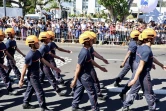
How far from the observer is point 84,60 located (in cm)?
547

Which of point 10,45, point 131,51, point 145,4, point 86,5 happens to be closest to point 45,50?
point 10,45

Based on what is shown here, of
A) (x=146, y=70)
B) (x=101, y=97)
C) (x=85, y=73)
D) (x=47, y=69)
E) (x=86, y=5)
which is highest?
(x=86, y=5)

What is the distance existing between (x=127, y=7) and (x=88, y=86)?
1906 centimetres

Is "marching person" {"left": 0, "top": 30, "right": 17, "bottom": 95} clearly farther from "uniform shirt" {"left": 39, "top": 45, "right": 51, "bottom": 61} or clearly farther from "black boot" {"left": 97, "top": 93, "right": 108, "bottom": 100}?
"black boot" {"left": 97, "top": 93, "right": 108, "bottom": 100}

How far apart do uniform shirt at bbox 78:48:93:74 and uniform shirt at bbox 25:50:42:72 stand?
3.22 feet

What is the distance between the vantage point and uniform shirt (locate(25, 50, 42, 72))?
5.79 metres

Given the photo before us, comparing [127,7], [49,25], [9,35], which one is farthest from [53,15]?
[9,35]

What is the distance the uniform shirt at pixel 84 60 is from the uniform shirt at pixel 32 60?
98cm

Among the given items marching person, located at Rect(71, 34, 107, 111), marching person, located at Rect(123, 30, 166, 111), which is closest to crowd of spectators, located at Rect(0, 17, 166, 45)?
marching person, located at Rect(123, 30, 166, 111)

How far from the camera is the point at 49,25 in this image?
17828 millimetres

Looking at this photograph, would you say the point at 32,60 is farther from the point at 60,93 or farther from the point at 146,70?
the point at 146,70

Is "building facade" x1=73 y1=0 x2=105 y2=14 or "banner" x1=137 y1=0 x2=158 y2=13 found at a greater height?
"building facade" x1=73 y1=0 x2=105 y2=14

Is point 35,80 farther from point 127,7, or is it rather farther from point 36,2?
point 36,2

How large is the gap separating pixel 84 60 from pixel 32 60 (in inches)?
45.6
